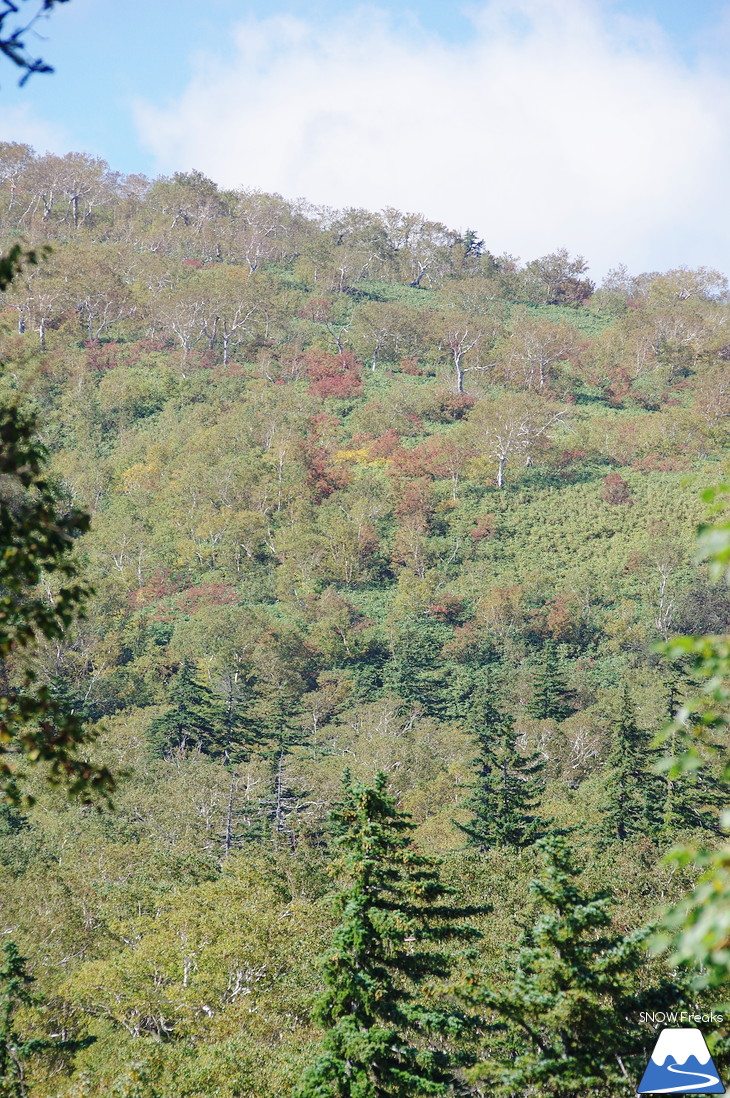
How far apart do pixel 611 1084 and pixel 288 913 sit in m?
12.7

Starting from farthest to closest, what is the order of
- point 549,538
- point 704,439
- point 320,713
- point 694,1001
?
1. point 704,439
2. point 549,538
3. point 320,713
4. point 694,1001

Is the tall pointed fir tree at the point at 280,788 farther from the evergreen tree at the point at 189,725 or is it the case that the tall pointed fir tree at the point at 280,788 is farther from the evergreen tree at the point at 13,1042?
the evergreen tree at the point at 13,1042

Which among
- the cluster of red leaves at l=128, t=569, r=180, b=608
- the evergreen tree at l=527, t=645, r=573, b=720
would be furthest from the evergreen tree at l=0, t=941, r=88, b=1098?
the cluster of red leaves at l=128, t=569, r=180, b=608

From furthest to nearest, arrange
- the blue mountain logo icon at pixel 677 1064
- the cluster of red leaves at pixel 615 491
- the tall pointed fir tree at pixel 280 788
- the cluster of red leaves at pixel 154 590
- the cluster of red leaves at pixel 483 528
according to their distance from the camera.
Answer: the cluster of red leaves at pixel 615 491
the cluster of red leaves at pixel 483 528
the cluster of red leaves at pixel 154 590
the tall pointed fir tree at pixel 280 788
the blue mountain logo icon at pixel 677 1064

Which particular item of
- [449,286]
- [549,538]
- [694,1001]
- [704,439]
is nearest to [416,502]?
[549,538]

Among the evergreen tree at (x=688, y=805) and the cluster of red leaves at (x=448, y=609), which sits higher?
the cluster of red leaves at (x=448, y=609)

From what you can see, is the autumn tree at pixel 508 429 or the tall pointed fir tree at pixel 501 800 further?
the autumn tree at pixel 508 429

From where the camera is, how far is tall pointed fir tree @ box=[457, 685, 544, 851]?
3262 centimetres

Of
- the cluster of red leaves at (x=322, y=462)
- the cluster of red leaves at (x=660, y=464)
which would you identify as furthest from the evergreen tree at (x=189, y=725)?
the cluster of red leaves at (x=660, y=464)

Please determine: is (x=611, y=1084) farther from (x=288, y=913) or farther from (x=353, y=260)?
(x=353, y=260)

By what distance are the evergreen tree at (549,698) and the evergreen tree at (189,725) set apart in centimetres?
1735

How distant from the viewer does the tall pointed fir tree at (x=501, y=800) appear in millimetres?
32625

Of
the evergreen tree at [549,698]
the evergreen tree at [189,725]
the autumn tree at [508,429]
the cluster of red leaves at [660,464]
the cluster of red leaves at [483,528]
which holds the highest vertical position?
the autumn tree at [508,429]

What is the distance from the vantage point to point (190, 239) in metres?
113
